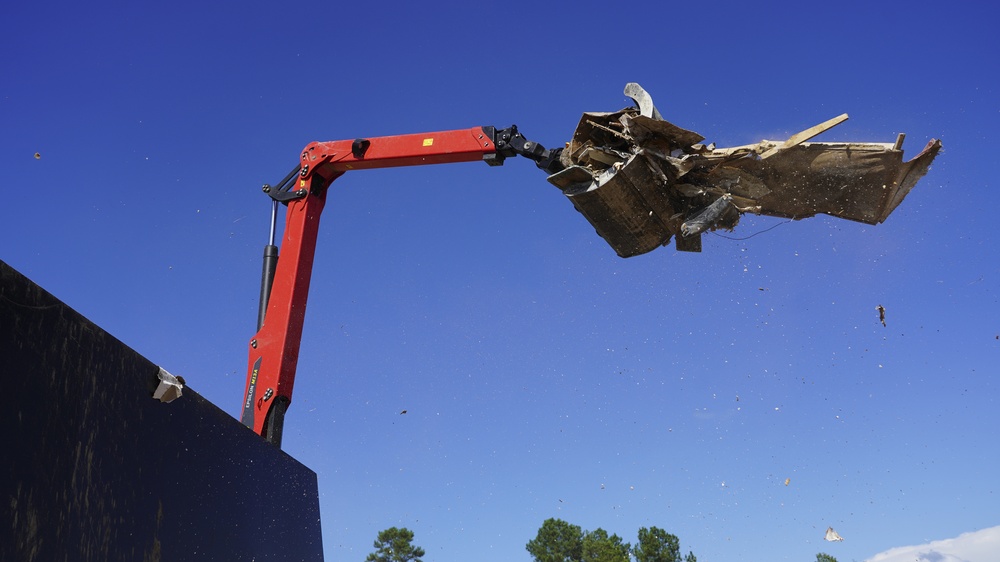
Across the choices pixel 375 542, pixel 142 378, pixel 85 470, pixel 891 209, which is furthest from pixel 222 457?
pixel 375 542

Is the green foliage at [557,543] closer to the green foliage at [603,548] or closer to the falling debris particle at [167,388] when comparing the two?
the green foliage at [603,548]

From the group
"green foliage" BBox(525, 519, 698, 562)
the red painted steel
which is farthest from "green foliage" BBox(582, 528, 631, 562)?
the red painted steel

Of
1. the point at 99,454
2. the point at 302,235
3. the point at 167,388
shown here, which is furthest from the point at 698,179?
the point at 99,454

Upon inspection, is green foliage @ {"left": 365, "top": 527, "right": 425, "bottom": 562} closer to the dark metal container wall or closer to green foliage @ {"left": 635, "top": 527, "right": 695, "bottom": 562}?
green foliage @ {"left": 635, "top": 527, "right": 695, "bottom": 562}

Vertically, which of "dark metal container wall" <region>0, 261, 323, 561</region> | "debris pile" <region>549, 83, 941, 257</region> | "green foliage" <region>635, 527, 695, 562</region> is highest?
"green foliage" <region>635, 527, 695, 562</region>

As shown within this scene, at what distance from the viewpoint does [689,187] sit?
5914 mm

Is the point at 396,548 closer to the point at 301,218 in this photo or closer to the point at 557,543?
the point at 557,543

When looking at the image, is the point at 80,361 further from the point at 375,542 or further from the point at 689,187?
the point at 375,542

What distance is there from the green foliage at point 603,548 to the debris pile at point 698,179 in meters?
30.4

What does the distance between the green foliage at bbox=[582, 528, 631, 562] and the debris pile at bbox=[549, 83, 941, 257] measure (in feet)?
99.8

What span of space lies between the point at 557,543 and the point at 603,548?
2.87m

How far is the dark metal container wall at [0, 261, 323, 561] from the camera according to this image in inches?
98.5

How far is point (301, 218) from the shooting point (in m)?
7.09

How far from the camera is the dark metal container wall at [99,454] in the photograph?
250 cm
